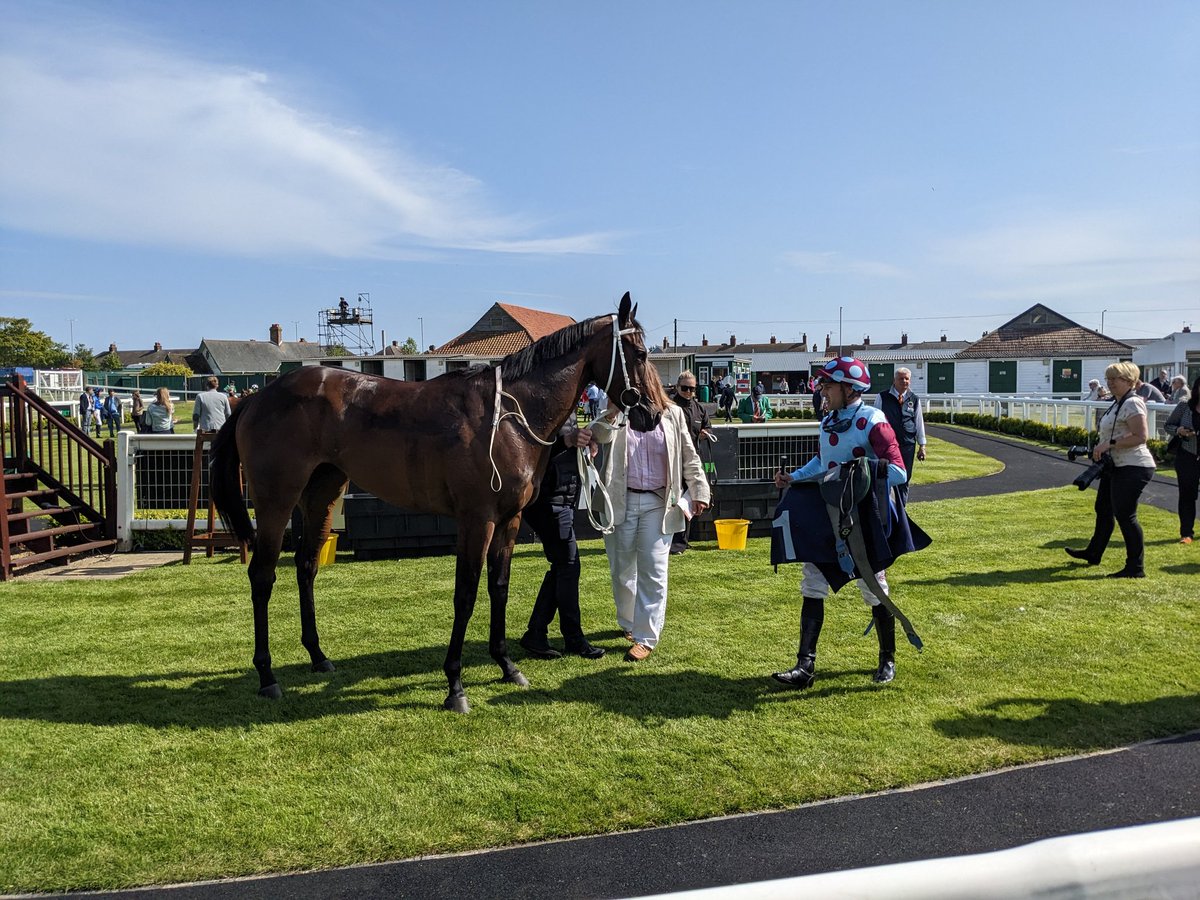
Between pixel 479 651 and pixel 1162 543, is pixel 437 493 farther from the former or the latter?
pixel 1162 543

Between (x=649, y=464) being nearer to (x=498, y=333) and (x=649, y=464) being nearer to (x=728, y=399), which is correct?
(x=728, y=399)

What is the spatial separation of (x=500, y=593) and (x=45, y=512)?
21.0 ft

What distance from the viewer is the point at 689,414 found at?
866cm

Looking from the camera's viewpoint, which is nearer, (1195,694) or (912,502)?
(1195,694)

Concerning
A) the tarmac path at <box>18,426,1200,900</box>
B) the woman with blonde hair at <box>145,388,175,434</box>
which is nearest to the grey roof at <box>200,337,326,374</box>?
the woman with blonde hair at <box>145,388,175,434</box>

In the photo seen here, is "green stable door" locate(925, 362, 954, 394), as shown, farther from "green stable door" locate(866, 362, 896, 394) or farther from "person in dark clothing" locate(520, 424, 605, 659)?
"person in dark clothing" locate(520, 424, 605, 659)

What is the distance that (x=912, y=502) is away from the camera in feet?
40.2

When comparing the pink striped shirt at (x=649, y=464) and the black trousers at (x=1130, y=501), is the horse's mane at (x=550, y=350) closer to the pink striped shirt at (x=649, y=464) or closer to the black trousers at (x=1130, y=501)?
the pink striped shirt at (x=649, y=464)

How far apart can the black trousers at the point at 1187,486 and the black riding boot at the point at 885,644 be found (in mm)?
5710

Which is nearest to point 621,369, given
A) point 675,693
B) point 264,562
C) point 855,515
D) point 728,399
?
point 855,515

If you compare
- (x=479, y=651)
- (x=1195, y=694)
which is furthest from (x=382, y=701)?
(x=1195, y=694)

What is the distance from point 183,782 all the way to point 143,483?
730 centimetres

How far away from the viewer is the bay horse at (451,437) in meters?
4.80

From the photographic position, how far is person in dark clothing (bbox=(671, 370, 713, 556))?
8.48 m
